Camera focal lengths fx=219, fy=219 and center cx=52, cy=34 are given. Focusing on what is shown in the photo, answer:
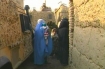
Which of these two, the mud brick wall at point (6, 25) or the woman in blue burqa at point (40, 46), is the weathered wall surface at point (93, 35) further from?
the woman in blue burqa at point (40, 46)

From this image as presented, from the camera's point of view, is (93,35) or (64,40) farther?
(64,40)

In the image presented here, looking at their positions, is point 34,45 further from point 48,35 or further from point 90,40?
point 90,40

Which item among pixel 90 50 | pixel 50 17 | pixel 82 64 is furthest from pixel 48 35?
pixel 50 17

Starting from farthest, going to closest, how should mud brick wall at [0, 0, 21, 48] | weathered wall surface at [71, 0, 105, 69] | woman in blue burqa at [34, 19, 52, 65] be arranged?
woman in blue burqa at [34, 19, 52, 65]
mud brick wall at [0, 0, 21, 48]
weathered wall surface at [71, 0, 105, 69]

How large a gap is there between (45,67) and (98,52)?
4734 millimetres

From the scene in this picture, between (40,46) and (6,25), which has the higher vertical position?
(6,25)

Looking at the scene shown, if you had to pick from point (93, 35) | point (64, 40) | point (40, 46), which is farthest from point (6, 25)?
point (64, 40)

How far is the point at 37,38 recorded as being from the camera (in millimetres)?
7492

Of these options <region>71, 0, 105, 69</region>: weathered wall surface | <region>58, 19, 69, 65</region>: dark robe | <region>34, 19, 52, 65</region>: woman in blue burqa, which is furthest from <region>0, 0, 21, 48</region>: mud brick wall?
<region>58, 19, 69, 65</region>: dark robe

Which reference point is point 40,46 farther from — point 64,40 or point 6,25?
point 6,25

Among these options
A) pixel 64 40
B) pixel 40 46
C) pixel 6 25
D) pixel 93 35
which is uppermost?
pixel 6 25

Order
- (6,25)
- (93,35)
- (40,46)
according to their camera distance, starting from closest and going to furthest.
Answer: (93,35) < (6,25) < (40,46)

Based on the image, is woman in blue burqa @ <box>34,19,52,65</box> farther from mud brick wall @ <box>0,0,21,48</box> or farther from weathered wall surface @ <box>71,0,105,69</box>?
weathered wall surface @ <box>71,0,105,69</box>

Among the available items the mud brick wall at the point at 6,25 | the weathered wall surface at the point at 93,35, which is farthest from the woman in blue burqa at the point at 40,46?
the weathered wall surface at the point at 93,35
